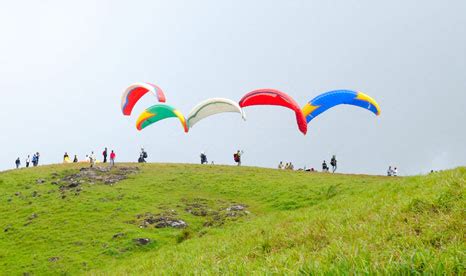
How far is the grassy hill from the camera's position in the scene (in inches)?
338

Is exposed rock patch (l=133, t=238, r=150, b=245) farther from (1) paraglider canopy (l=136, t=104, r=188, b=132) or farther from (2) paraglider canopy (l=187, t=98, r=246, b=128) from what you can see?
(1) paraglider canopy (l=136, t=104, r=188, b=132)

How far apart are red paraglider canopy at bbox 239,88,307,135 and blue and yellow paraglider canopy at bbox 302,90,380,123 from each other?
306cm

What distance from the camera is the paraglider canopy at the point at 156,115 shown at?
154 ft

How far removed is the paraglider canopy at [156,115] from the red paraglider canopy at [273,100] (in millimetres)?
9369

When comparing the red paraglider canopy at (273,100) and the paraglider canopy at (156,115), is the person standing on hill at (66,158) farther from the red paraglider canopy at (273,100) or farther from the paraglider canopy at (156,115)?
the red paraglider canopy at (273,100)

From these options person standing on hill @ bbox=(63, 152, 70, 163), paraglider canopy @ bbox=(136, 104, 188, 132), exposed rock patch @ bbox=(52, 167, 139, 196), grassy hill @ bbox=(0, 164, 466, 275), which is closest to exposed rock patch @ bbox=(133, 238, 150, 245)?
grassy hill @ bbox=(0, 164, 466, 275)

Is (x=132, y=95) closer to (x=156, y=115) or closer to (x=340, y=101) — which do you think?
(x=156, y=115)

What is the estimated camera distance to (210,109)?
4262 cm

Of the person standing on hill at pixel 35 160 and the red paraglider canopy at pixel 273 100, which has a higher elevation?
the red paraglider canopy at pixel 273 100

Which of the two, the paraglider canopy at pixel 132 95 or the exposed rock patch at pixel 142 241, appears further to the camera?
the paraglider canopy at pixel 132 95

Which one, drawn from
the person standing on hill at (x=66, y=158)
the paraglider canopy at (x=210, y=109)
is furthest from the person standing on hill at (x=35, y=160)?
the paraglider canopy at (x=210, y=109)

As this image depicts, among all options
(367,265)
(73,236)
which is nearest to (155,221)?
(73,236)

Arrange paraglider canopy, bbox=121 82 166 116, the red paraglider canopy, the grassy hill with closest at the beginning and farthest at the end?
the grassy hill → the red paraglider canopy → paraglider canopy, bbox=121 82 166 116

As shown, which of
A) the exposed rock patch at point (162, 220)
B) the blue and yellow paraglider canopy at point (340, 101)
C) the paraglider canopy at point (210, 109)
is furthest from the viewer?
the paraglider canopy at point (210, 109)
